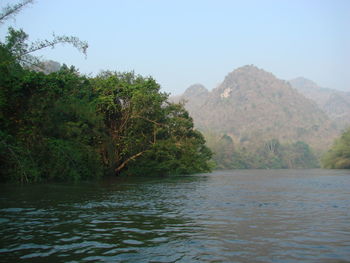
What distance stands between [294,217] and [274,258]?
23.2 feet

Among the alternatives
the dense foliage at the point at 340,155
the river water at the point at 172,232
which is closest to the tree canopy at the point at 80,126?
the river water at the point at 172,232

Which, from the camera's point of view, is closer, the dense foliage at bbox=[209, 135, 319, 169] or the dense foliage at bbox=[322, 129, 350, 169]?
the dense foliage at bbox=[322, 129, 350, 169]

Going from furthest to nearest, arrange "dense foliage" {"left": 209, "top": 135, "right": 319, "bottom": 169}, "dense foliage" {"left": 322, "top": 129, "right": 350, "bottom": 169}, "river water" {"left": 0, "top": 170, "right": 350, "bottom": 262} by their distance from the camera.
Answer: "dense foliage" {"left": 209, "top": 135, "right": 319, "bottom": 169} < "dense foliage" {"left": 322, "top": 129, "right": 350, "bottom": 169} < "river water" {"left": 0, "top": 170, "right": 350, "bottom": 262}

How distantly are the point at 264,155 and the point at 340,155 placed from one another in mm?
72214

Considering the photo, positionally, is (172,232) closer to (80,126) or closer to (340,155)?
(80,126)

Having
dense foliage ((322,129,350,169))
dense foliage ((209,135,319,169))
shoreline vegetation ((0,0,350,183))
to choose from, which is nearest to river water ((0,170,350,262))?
shoreline vegetation ((0,0,350,183))

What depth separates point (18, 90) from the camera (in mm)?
35344

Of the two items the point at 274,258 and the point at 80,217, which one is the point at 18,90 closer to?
the point at 80,217

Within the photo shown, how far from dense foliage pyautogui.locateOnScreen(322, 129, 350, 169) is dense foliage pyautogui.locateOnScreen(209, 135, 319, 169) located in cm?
4200

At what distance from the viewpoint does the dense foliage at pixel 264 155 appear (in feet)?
493

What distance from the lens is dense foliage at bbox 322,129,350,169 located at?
336ft

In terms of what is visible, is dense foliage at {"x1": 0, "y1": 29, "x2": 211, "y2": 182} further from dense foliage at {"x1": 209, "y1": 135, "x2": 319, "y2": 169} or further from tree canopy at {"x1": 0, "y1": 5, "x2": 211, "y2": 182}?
dense foliage at {"x1": 209, "y1": 135, "x2": 319, "y2": 169}

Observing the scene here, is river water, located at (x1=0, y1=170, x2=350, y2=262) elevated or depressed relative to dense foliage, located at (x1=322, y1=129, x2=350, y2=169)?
depressed

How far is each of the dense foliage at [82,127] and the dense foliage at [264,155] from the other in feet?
285
